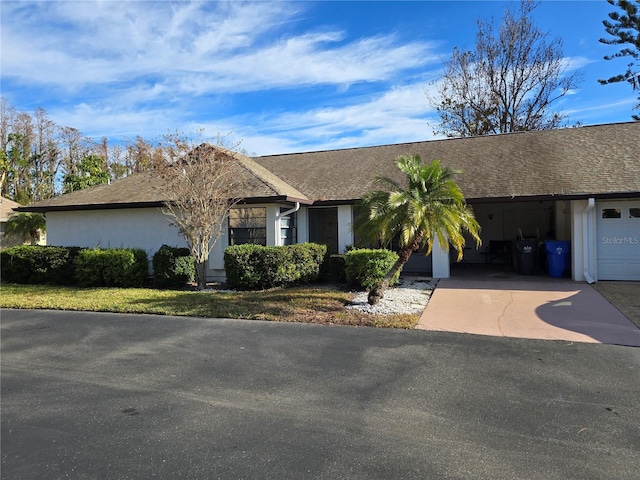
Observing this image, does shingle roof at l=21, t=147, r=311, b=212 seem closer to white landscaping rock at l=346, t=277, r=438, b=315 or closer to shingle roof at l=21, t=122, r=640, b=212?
shingle roof at l=21, t=122, r=640, b=212

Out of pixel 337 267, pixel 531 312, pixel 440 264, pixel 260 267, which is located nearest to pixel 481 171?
pixel 440 264

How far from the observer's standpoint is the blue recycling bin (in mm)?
13055

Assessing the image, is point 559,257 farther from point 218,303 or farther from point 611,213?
point 218,303

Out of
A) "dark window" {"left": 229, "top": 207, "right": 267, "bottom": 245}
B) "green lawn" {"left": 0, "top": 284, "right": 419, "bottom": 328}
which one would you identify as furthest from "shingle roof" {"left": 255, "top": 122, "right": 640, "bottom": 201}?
"green lawn" {"left": 0, "top": 284, "right": 419, "bottom": 328}

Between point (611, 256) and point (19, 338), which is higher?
point (611, 256)

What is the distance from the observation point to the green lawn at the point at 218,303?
27.0 ft

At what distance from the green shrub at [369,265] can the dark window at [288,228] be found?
10.5ft

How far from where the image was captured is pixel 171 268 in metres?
12.3

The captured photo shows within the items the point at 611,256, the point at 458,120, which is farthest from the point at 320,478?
the point at 458,120

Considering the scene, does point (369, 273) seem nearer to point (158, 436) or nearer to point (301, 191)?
point (301, 191)

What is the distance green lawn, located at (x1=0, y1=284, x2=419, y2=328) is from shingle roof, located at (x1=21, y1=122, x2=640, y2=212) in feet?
10.7

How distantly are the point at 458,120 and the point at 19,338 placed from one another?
28114 millimetres

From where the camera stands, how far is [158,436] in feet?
12.3

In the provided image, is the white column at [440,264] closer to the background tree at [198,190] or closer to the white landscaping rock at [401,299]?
the white landscaping rock at [401,299]
